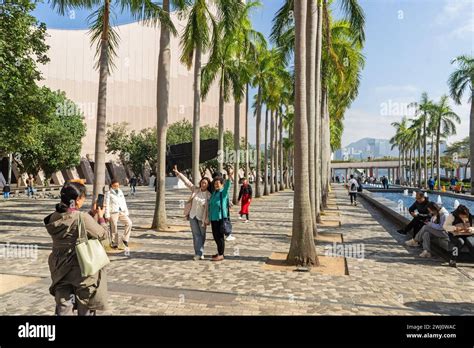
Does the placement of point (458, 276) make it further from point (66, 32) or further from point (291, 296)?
point (66, 32)

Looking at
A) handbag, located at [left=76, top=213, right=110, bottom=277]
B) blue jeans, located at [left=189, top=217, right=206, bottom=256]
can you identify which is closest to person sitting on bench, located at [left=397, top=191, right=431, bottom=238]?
blue jeans, located at [left=189, top=217, right=206, bottom=256]

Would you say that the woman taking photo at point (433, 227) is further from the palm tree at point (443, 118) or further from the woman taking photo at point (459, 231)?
the palm tree at point (443, 118)

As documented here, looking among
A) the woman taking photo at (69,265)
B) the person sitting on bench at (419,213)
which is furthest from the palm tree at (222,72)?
the woman taking photo at (69,265)

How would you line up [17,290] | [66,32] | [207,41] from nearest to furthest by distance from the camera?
[17,290] < [207,41] < [66,32]

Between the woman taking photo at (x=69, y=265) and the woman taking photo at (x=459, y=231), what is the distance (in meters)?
7.18

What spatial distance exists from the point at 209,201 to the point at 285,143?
5153 cm

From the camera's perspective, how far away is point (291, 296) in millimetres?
5785

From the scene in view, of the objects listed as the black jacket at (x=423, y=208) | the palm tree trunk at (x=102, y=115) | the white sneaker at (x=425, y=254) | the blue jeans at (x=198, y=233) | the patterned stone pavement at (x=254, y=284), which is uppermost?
the palm tree trunk at (x=102, y=115)

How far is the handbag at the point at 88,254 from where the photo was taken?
336 cm

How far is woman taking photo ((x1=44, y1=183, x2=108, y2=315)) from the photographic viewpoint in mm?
3434

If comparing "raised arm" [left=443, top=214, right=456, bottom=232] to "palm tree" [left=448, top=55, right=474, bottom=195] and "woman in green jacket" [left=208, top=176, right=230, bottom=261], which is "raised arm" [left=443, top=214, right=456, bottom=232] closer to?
"woman in green jacket" [left=208, top=176, right=230, bottom=261]

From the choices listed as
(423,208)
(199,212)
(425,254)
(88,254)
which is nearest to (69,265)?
(88,254)

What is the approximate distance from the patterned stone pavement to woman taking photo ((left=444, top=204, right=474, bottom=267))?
0.31m
